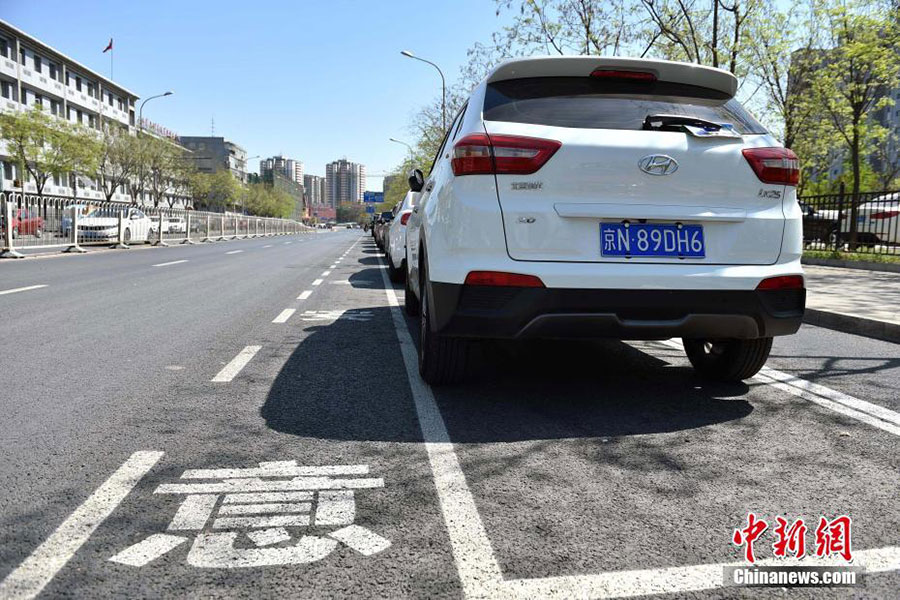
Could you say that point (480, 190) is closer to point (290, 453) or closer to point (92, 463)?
point (290, 453)

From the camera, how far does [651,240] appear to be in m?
3.55

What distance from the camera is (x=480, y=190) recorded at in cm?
355

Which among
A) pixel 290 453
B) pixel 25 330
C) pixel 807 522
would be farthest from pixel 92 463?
pixel 25 330

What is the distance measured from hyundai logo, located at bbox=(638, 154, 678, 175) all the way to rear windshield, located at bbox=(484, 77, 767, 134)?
0.71 ft

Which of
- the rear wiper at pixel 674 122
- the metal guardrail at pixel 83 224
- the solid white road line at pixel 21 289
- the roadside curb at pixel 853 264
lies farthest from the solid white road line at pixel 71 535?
the metal guardrail at pixel 83 224

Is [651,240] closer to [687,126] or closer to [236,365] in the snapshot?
[687,126]

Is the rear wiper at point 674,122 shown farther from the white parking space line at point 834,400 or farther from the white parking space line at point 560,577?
the white parking space line at point 560,577

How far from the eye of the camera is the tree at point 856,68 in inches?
760

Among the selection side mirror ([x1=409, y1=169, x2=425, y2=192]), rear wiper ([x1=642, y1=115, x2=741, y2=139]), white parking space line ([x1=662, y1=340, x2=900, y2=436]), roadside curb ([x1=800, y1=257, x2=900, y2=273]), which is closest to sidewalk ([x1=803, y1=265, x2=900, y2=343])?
roadside curb ([x1=800, y1=257, x2=900, y2=273])

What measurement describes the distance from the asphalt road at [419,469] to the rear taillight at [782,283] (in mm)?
696

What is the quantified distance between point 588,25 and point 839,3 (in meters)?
7.39

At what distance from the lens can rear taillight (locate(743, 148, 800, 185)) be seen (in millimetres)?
3645

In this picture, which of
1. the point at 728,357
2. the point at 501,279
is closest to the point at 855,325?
the point at 728,357

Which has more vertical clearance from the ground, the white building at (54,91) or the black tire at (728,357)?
the white building at (54,91)
